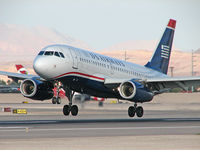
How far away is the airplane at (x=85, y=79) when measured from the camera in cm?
3766

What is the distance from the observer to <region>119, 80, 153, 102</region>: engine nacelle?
39.4 m

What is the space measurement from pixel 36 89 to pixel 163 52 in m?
19.2

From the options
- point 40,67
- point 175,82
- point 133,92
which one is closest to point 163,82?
point 175,82

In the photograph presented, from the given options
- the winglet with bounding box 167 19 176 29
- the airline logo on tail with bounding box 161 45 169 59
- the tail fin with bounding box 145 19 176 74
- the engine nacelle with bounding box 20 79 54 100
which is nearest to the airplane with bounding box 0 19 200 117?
the engine nacelle with bounding box 20 79 54 100

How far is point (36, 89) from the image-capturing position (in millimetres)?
40531

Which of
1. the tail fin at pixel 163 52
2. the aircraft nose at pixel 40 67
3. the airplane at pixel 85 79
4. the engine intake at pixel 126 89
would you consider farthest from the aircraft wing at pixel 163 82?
the tail fin at pixel 163 52

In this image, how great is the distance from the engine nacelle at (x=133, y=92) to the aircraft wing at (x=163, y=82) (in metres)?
0.82

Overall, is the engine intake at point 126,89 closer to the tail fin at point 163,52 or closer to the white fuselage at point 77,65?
the white fuselage at point 77,65

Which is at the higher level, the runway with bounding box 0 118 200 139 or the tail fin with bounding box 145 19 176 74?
the tail fin with bounding box 145 19 176 74

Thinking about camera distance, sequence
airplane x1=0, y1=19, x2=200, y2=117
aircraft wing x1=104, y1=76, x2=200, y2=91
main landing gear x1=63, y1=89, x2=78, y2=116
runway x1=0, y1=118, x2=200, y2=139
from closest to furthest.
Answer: runway x1=0, y1=118, x2=200, y2=139, airplane x1=0, y1=19, x2=200, y2=117, main landing gear x1=63, y1=89, x2=78, y2=116, aircraft wing x1=104, y1=76, x2=200, y2=91

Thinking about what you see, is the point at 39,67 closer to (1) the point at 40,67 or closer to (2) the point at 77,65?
(1) the point at 40,67

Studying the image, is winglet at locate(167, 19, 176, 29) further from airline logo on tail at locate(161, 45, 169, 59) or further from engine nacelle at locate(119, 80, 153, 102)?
engine nacelle at locate(119, 80, 153, 102)

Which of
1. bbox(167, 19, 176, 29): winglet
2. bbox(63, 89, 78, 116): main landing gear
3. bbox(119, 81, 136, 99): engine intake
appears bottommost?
bbox(63, 89, 78, 116): main landing gear

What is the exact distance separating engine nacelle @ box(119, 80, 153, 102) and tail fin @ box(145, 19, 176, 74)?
40.9 ft
